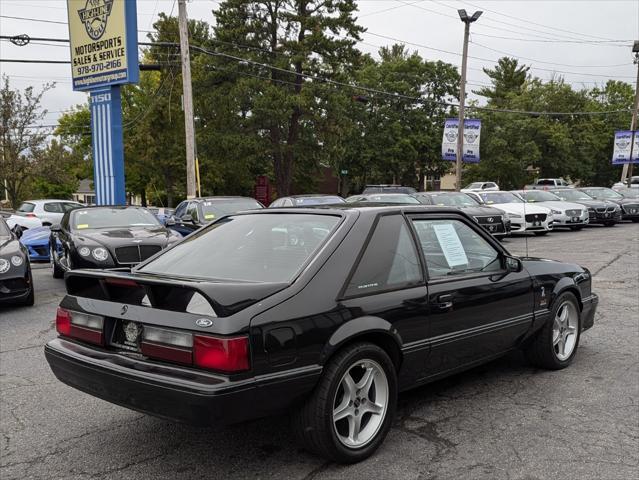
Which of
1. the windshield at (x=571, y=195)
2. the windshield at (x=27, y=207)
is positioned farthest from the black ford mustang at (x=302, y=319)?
the windshield at (x=571, y=195)

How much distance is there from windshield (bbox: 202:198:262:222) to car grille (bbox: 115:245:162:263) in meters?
3.78

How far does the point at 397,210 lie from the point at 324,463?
5.42 feet

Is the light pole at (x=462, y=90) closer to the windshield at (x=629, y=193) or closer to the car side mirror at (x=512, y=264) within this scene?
the windshield at (x=629, y=193)

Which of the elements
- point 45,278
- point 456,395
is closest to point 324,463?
point 456,395

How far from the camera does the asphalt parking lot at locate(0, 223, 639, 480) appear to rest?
10.7 feet

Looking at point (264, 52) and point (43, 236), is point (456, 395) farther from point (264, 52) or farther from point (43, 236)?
point (264, 52)

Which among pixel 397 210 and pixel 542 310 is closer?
pixel 397 210

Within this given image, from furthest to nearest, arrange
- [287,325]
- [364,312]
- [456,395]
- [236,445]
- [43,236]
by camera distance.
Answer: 1. [43,236]
2. [456,395]
3. [236,445]
4. [364,312]
5. [287,325]

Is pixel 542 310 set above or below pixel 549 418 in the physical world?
above

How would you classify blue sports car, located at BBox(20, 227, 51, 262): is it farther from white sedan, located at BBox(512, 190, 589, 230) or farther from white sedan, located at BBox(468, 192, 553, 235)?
white sedan, located at BBox(512, 190, 589, 230)

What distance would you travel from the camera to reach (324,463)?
3340mm

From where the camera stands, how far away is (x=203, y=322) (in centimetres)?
289

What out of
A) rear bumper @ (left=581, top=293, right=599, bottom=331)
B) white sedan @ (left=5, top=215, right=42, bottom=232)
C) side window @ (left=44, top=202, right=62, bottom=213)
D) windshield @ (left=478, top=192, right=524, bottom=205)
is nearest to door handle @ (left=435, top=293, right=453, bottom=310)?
rear bumper @ (left=581, top=293, right=599, bottom=331)

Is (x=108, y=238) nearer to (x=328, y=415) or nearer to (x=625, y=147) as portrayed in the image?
(x=328, y=415)
